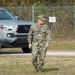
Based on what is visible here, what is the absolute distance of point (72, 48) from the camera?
2589 centimetres

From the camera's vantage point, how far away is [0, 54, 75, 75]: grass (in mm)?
15617

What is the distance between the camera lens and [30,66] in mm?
17047

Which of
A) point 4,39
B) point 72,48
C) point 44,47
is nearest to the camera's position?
point 44,47

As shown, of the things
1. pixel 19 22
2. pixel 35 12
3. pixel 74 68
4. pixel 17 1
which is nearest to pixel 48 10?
pixel 35 12

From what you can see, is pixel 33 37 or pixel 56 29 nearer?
pixel 33 37

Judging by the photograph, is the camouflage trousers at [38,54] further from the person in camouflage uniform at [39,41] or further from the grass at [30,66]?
the grass at [30,66]

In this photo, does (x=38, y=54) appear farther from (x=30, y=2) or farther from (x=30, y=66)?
(x=30, y=2)

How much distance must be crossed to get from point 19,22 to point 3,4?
703 inches

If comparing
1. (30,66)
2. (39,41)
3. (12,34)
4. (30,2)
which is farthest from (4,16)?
(30,2)

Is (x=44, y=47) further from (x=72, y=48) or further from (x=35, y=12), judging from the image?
(x=35, y=12)

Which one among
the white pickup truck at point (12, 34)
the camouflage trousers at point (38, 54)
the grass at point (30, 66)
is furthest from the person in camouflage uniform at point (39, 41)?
the white pickup truck at point (12, 34)

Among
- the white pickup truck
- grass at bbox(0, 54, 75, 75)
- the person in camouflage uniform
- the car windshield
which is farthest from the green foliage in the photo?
the person in camouflage uniform

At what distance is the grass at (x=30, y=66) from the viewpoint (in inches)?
615

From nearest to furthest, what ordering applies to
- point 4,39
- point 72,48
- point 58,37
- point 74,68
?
point 74,68 < point 4,39 < point 72,48 < point 58,37
